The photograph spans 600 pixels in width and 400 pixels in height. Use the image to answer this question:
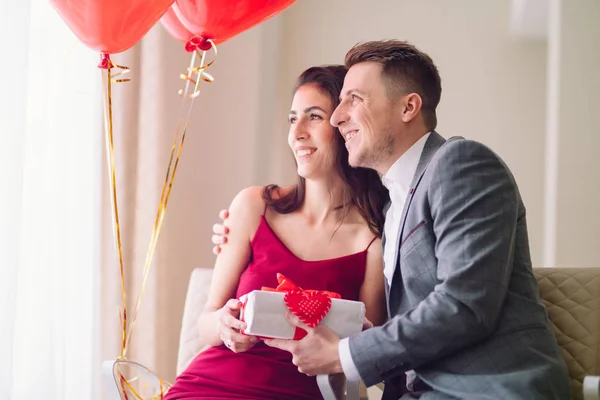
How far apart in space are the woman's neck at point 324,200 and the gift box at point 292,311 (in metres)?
0.55

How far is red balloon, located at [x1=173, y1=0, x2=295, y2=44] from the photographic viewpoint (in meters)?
1.98

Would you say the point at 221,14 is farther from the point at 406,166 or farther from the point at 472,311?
the point at 472,311

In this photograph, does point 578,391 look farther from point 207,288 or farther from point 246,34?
point 246,34

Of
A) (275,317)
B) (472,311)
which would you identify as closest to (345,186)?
(275,317)

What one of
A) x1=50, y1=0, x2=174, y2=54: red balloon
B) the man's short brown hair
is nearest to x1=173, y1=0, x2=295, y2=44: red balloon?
x1=50, y1=0, x2=174, y2=54: red balloon

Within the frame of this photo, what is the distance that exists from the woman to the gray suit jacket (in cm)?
43

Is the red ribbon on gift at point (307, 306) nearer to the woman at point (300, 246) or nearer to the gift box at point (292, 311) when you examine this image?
the gift box at point (292, 311)

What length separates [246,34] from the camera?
3449 millimetres

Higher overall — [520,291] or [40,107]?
[40,107]

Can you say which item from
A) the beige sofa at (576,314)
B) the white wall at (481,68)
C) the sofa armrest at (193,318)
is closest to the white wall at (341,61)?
the white wall at (481,68)

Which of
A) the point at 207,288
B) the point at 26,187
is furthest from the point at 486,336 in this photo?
the point at 26,187

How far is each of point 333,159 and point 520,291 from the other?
79cm

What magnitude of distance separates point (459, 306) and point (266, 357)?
0.67 m

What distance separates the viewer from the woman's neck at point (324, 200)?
219 cm
